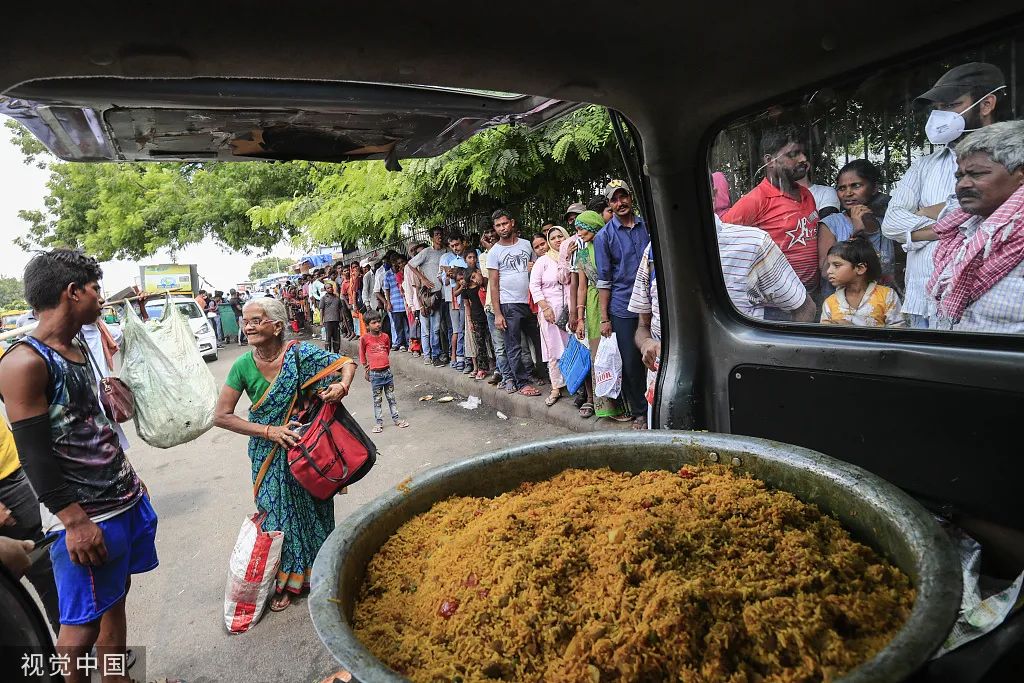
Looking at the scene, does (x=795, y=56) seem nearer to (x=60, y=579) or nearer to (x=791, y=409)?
(x=791, y=409)

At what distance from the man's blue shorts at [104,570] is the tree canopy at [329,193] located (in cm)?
206

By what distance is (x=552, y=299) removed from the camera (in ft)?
23.4

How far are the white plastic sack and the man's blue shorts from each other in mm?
596

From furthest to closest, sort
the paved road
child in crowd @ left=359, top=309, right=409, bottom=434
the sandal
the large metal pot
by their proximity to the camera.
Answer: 1. child in crowd @ left=359, top=309, right=409, bottom=434
2. the sandal
3. the paved road
4. the large metal pot

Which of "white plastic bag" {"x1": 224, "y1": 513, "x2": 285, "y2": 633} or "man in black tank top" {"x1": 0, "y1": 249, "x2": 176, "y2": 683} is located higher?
"man in black tank top" {"x1": 0, "y1": 249, "x2": 176, "y2": 683}

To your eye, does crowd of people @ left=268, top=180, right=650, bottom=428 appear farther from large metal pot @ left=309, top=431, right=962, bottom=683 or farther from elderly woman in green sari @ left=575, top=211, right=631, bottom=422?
large metal pot @ left=309, top=431, right=962, bottom=683

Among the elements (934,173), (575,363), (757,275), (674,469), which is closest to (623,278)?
(575,363)

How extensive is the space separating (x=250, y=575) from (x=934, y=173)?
12.7 feet

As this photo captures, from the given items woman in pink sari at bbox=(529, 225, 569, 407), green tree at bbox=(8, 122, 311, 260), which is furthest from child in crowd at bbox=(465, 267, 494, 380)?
green tree at bbox=(8, 122, 311, 260)

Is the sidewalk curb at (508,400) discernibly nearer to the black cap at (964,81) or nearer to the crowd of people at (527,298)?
the crowd of people at (527,298)

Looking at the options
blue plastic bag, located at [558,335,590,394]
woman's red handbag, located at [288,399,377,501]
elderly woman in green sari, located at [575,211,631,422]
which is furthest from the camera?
blue plastic bag, located at [558,335,590,394]

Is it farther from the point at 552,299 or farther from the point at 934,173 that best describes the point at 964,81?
the point at 552,299

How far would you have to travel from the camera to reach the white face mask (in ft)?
5.22

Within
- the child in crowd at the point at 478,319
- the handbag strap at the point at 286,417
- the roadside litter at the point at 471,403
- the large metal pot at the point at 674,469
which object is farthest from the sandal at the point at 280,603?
the child in crowd at the point at 478,319
